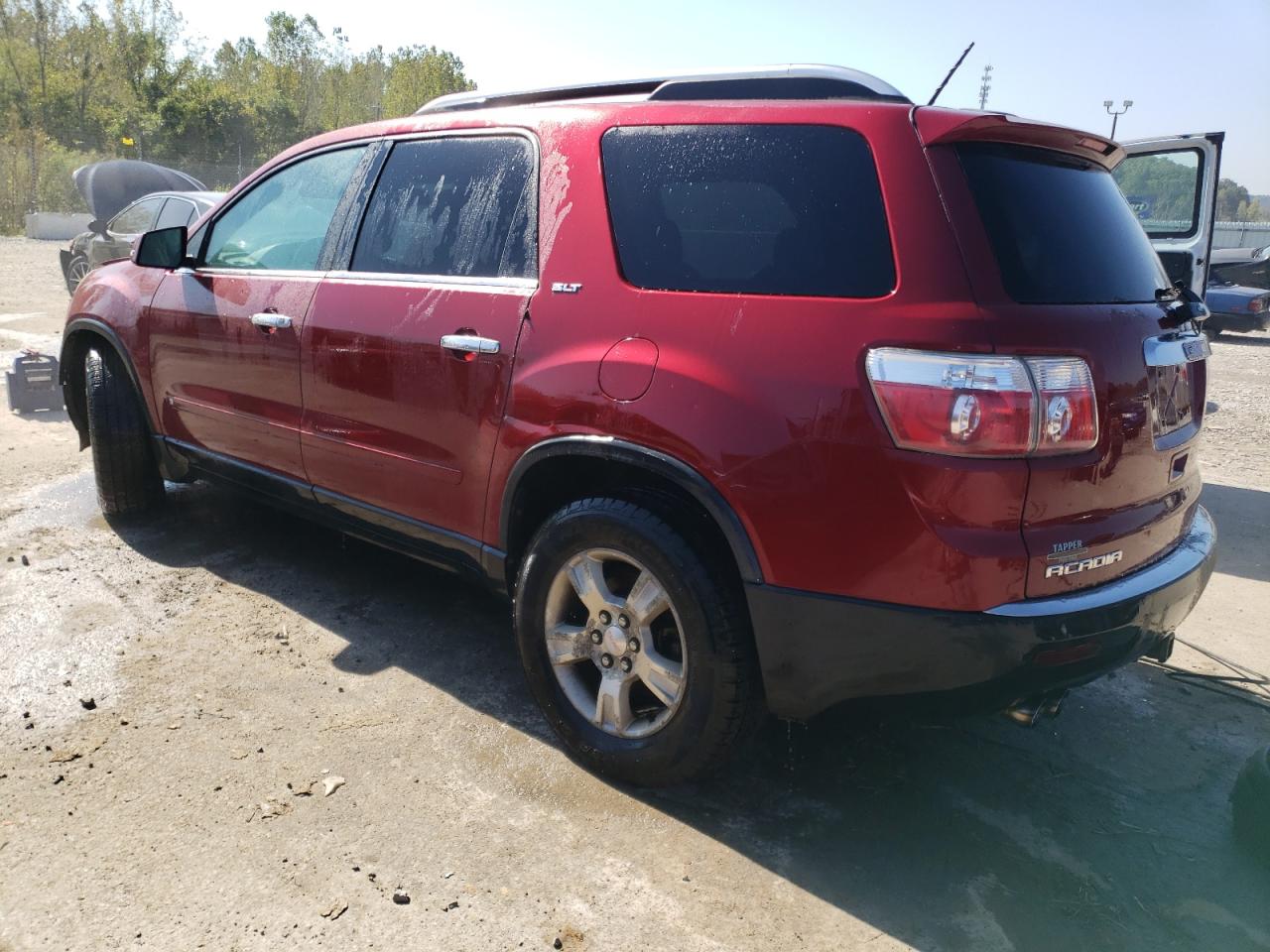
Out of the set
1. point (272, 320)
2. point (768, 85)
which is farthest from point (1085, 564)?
point (272, 320)

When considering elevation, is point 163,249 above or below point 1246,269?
above

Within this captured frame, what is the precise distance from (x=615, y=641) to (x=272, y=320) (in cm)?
195

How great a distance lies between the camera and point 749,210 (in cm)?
242

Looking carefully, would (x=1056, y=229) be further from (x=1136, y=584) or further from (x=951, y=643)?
(x=951, y=643)

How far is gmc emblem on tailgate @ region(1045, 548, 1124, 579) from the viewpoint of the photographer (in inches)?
84.6

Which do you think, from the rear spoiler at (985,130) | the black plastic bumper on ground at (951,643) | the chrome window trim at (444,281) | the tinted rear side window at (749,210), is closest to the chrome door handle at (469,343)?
the chrome window trim at (444,281)

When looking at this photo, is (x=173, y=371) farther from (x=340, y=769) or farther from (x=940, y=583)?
(x=940, y=583)

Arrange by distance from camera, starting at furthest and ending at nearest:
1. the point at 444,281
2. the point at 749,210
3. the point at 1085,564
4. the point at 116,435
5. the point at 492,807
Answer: the point at 116,435 → the point at 444,281 → the point at 492,807 → the point at 749,210 → the point at 1085,564

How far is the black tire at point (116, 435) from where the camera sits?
4.49 meters

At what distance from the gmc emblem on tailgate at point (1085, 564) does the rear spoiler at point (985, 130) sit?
3.42 feet

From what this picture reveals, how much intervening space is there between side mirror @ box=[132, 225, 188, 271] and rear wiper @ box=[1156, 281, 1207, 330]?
382 cm

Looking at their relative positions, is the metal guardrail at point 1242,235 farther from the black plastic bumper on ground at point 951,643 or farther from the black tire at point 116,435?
the black tire at point 116,435

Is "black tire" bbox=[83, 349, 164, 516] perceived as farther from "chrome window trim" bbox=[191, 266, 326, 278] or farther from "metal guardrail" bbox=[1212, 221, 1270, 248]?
"metal guardrail" bbox=[1212, 221, 1270, 248]

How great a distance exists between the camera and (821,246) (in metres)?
2.28
